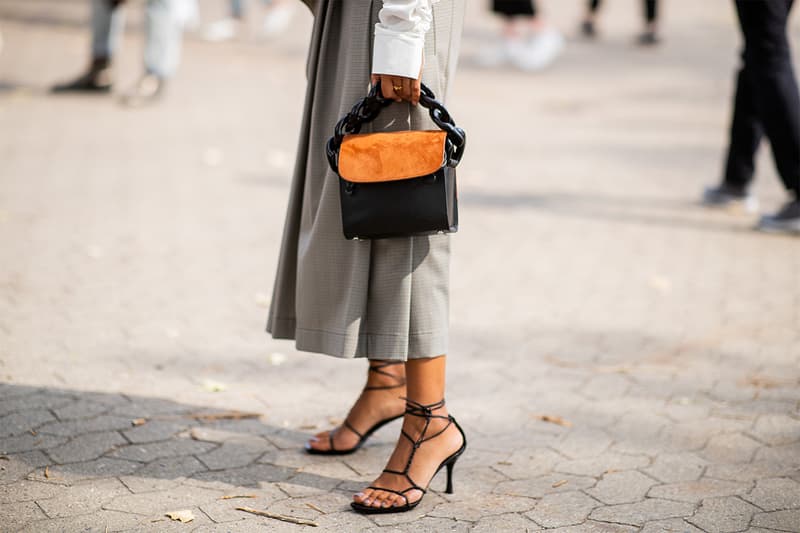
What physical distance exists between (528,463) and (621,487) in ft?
1.07

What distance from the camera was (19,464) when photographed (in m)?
3.09

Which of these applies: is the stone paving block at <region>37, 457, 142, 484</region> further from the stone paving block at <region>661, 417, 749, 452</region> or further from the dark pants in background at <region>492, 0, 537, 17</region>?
the dark pants in background at <region>492, 0, 537, 17</region>

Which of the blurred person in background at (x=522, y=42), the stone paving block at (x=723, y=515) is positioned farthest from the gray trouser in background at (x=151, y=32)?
the stone paving block at (x=723, y=515)

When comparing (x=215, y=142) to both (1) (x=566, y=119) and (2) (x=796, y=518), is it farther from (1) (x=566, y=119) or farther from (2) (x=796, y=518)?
(2) (x=796, y=518)

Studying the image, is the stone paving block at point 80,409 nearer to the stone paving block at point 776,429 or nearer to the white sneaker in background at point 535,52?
the stone paving block at point 776,429

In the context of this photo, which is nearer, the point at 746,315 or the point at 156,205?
the point at 746,315

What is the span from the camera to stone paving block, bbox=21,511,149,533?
107 inches

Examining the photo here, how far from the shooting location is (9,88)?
9156 millimetres

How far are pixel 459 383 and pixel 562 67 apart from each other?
835cm

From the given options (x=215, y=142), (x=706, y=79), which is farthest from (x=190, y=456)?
(x=706, y=79)

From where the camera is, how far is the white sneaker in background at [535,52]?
38.3ft

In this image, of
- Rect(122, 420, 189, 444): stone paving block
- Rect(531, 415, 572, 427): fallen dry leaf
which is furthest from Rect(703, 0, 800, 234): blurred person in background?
Rect(122, 420, 189, 444): stone paving block

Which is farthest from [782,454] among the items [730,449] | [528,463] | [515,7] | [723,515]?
[515,7]

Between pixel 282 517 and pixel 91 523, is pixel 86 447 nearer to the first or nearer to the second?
pixel 91 523
